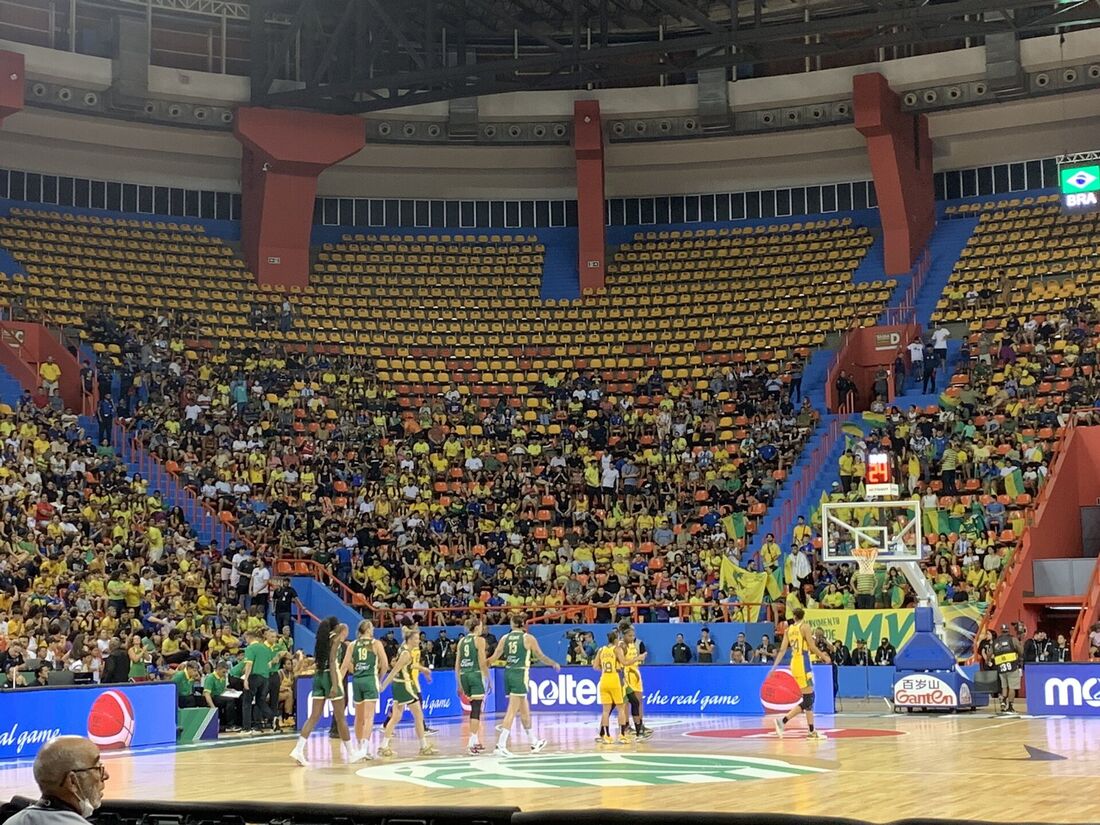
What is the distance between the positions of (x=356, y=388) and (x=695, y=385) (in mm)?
9369

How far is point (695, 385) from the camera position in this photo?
41938mm

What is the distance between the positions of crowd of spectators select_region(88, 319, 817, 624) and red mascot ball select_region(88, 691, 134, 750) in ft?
36.1

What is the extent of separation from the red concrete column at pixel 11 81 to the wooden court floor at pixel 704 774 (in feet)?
69.0

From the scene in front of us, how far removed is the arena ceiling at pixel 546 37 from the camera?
120 ft

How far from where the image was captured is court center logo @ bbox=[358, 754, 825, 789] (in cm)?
1697

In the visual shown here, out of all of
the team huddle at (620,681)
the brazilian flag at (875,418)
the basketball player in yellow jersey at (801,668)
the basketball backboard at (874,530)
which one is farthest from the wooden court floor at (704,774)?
the brazilian flag at (875,418)

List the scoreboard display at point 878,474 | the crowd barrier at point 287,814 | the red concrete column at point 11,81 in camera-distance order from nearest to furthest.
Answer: the crowd barrier at point 287,814 → the scoreboard display at point 878,474 → the red concrete column at point 11,81

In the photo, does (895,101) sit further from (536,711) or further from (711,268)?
(536,711)

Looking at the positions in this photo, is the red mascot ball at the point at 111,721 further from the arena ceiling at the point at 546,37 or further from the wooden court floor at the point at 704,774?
the arena ceiling at the point at 546,37

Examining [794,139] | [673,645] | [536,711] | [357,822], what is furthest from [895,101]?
[357,822]

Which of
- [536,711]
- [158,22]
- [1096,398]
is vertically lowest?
[536,711]

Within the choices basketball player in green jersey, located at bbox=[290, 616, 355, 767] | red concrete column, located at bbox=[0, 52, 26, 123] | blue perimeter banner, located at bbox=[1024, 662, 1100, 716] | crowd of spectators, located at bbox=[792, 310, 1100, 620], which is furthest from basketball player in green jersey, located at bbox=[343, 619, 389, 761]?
red concrete column, located at bbox=[0, 52, 26, 123]

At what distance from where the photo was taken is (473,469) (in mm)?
39250

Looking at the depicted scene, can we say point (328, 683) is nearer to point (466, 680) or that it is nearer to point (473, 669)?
point (466, 680)
